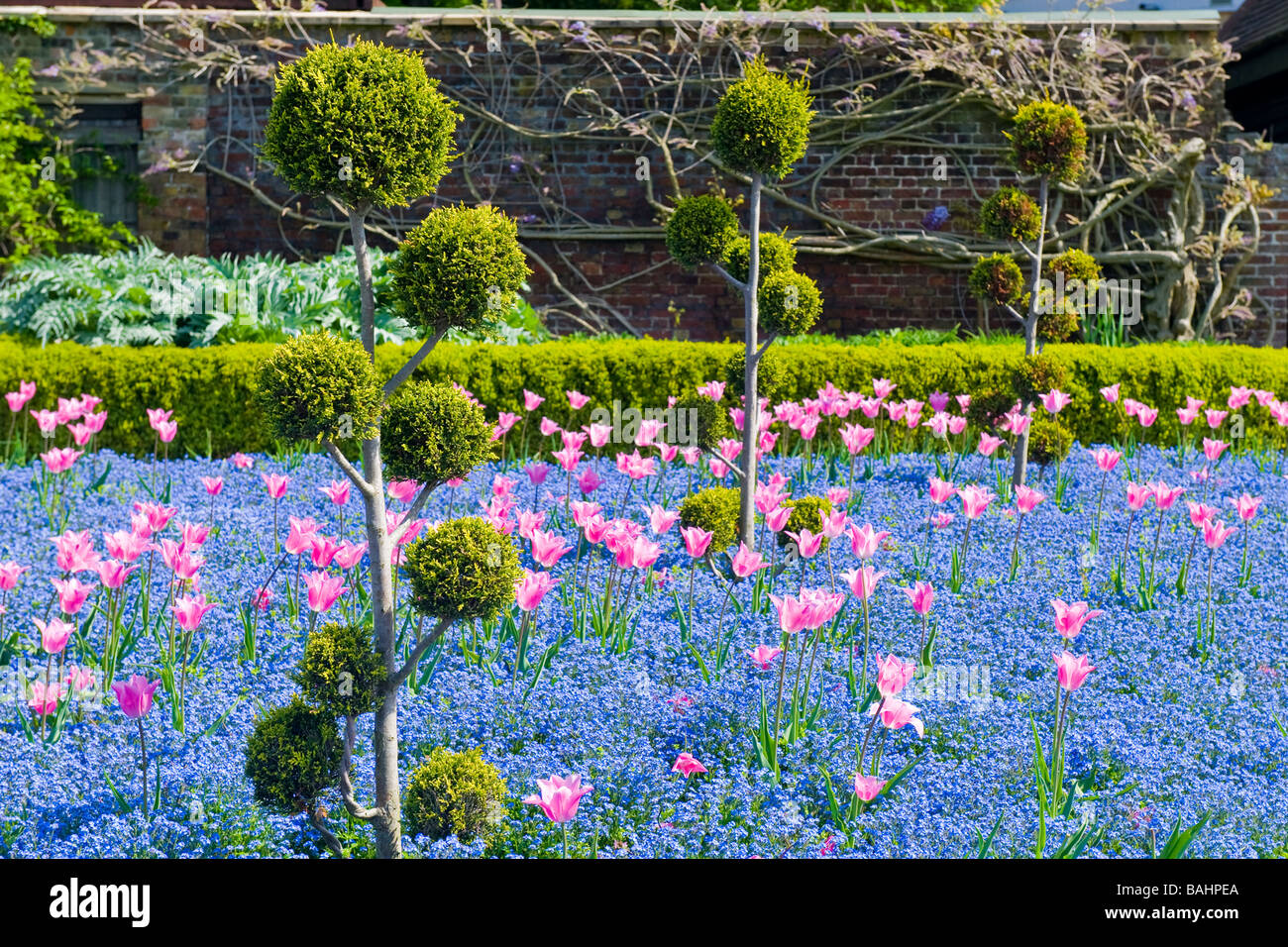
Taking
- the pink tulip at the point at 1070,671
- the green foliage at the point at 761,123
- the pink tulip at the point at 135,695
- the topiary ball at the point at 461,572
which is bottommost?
the pink tulip at the point at 135,695

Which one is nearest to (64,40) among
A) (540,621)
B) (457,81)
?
(457,81)

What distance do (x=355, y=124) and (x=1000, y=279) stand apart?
4417mm

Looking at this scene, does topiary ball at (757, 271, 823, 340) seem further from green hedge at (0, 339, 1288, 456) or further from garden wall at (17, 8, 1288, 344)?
garden wall at (17, 8, 1288, 344)

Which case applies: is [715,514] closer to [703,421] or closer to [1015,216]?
[703,421]

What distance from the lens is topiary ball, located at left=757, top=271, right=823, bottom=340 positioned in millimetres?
4703

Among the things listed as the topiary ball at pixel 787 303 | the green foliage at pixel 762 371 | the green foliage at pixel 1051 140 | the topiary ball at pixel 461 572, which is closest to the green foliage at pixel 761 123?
the topiary ball at pixel 787 303

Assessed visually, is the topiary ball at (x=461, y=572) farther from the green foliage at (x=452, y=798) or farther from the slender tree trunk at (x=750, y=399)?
the slender tree trunk at (x=750, y=399)

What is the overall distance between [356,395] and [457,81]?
31.4 feet

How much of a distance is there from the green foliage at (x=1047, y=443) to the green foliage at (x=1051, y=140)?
1.30 m

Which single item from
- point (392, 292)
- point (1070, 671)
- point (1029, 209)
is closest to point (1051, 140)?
point (1029, 209)

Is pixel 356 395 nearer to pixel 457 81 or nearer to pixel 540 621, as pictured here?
pixel 540 621

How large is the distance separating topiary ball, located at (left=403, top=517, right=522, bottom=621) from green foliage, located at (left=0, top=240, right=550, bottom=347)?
5637 mm

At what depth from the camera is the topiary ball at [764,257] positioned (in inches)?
191
